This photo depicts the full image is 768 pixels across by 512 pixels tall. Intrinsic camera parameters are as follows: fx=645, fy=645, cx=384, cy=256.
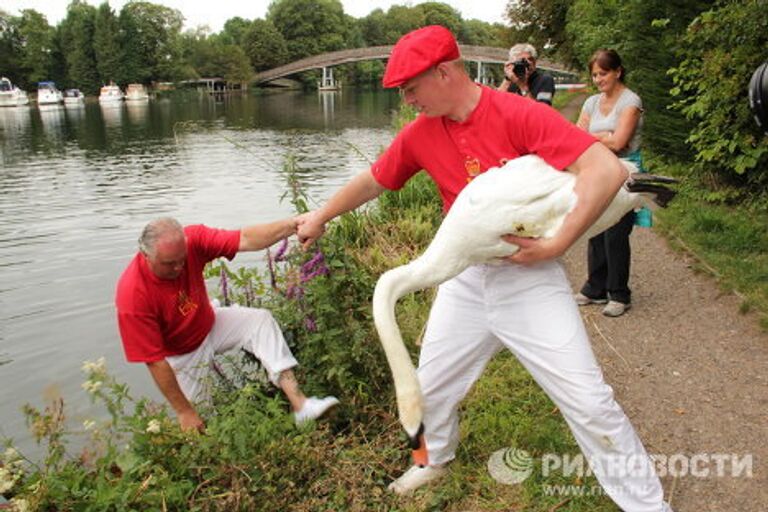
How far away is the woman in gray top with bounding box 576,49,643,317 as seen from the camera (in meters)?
5.20

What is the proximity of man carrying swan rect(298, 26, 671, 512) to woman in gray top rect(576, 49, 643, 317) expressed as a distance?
2.50 m

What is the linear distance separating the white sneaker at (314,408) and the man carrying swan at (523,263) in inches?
49.4

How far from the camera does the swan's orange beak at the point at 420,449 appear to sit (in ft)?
10.3

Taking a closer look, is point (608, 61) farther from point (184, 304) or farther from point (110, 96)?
point (110, 96)

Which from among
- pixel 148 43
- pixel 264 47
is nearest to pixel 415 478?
pixel 148 43

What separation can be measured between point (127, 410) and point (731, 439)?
5283 millimetres

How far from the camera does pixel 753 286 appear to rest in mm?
5836

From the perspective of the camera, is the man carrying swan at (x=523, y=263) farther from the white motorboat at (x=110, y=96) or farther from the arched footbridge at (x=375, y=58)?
the white motorboat at (x=110, y=96)

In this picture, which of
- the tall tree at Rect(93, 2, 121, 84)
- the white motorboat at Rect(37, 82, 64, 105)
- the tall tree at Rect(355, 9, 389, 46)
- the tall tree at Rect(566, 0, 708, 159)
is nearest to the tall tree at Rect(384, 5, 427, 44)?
the tall tree at Rect(355, 9, 389, 46)

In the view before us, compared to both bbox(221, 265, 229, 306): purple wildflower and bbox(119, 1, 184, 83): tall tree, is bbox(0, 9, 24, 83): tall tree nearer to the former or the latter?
bbox(119, 1, 184, 83): tall tree

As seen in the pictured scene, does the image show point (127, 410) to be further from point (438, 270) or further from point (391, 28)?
point (391, 28)

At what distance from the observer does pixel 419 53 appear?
2.79 metres

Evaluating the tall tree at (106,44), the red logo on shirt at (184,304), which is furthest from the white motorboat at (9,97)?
the red logo on shirt at (184,304)

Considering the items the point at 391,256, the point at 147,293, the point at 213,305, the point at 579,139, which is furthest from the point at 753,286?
the point at 147,293
